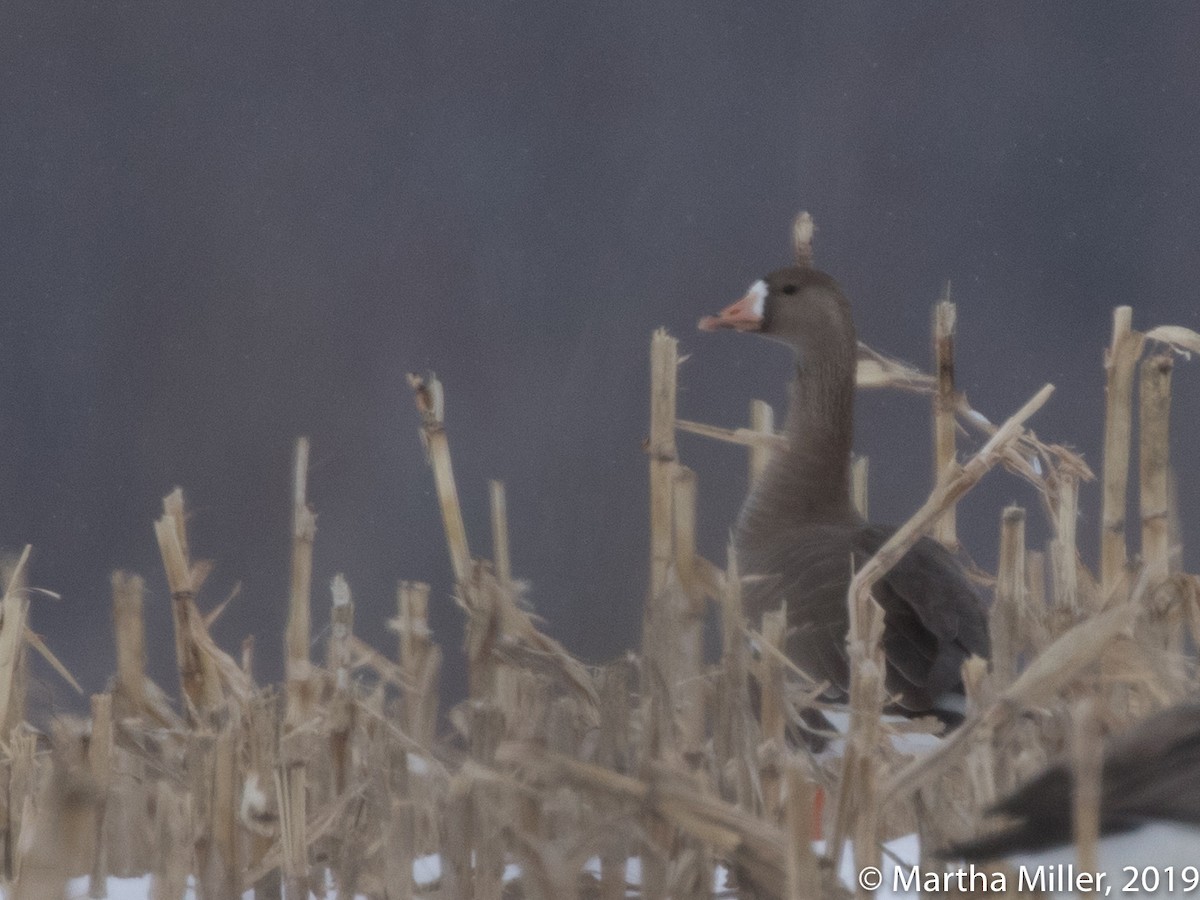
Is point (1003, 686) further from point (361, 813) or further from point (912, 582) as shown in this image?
point (912, 582)

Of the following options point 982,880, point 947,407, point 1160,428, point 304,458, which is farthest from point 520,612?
point 947,407

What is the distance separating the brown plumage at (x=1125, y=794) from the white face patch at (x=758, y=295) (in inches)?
62.5

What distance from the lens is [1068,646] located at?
87cm

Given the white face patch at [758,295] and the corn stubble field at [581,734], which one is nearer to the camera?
the corn stubble field at [581,734]

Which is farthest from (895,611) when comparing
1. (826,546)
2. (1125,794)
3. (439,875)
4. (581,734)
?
(1125,794)

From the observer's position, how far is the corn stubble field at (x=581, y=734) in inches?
36.8

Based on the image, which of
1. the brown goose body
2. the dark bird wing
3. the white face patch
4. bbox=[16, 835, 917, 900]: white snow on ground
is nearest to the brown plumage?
bbox=[16, 835, 917, 900]: white snow on ground

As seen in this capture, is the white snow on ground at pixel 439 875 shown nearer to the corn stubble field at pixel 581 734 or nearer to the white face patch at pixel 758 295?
the corn stubble field at pixel 581 734

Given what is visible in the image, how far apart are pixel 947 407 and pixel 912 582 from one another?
235 millimetres

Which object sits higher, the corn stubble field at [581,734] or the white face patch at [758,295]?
the white face patch at [758,295]

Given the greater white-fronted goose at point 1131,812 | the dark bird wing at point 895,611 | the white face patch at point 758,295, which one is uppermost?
the white face patch at point 758,295

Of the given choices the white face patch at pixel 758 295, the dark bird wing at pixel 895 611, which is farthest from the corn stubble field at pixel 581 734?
the white face patch at pixel 758 295

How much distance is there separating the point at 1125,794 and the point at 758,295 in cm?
163

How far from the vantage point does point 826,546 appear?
2.07 meters
